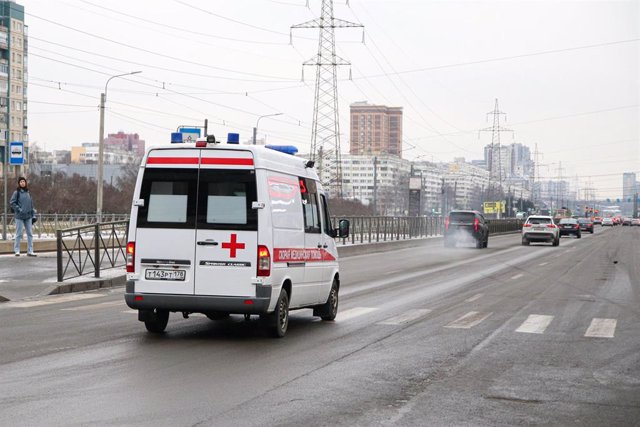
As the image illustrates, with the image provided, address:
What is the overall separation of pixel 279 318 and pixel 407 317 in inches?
135

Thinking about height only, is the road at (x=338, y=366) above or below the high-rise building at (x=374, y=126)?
below

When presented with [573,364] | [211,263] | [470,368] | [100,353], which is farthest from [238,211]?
[573,364]

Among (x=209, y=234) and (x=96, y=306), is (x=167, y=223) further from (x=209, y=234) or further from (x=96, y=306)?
(x=96, y=306)

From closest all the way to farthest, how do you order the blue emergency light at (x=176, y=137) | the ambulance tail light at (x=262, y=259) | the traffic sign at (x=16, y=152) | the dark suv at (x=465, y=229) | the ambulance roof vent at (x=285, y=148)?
1. the ambulance tail light at (x=262, y=259)
2. the blue emergency light at (x=176, y=137)
3. the ambulance roof vent at (x=285, y=148)
4. the traffic sign at (x=16, y=152)
5. the dark suv at (x=465, y=229)

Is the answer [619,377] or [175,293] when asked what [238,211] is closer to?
[175,293]

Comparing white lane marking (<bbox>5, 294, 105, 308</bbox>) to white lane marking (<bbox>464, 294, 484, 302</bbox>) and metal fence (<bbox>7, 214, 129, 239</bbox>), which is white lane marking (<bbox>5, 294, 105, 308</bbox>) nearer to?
white lane marking (<bbox>464, 294, 484, 302</bbox>)

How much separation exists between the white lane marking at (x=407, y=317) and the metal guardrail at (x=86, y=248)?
7713mm

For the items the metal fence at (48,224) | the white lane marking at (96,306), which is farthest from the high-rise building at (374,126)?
the white lane marking at (96,306)

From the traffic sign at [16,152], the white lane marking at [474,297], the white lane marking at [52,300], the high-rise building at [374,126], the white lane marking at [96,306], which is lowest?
the white lane marking at [52,300]

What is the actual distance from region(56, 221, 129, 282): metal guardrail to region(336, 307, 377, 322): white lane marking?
6.73 metres

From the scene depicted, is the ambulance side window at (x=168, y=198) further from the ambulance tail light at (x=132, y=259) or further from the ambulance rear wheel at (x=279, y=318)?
Result: the ambulance rear wheel at (x=279, y=318)

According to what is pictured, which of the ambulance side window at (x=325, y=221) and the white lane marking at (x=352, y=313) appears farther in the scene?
the white lane marking at (x=352, y=313)

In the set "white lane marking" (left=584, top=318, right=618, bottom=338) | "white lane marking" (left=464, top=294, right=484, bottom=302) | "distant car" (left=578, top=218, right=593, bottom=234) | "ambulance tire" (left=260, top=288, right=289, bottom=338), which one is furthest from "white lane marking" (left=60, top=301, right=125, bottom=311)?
"distant car" (left=578, top=218, right=593, bottom=234)

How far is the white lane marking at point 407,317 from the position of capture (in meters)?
13.8
